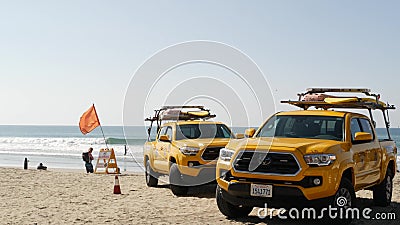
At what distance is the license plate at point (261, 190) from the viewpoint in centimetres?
786

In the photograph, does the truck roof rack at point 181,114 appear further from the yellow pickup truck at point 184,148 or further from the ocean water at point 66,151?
the ocean water at point 66,151

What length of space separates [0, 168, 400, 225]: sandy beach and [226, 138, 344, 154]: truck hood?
4.54 ft

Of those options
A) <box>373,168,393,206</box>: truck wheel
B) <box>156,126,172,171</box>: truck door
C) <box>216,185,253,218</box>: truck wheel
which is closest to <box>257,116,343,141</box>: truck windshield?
<box>216,185,253,218</box>: truck wheel

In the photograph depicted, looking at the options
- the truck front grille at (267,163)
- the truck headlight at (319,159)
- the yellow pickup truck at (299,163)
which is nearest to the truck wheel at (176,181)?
the yellow pickup truck at (299,163)

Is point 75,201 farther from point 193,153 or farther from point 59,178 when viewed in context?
point 59,178

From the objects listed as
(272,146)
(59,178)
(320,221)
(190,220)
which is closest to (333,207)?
(320,221)

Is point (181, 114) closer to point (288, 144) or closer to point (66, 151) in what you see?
point (288, 144)

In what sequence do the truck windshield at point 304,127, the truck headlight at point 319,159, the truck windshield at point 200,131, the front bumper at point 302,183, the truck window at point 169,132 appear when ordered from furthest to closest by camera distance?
the truck window at point 169,132, the truck windshield at point 200,131, the truck windshield at point 304,127, the truck headlight at point 319,159, the front bumper at point 302,183

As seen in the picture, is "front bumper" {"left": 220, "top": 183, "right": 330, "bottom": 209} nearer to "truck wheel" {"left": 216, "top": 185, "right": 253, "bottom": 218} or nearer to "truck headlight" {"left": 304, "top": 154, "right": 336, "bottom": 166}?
"truck headlight" {"left": 304, "top": 154, "right": 336, "bottom": 166}

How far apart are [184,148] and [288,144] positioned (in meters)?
4.24

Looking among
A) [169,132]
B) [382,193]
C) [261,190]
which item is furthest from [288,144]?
[169,132]

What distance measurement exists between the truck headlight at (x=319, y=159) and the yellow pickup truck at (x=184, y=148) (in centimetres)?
423

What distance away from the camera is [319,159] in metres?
7.86

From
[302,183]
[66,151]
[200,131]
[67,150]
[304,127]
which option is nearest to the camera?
[302,183]
